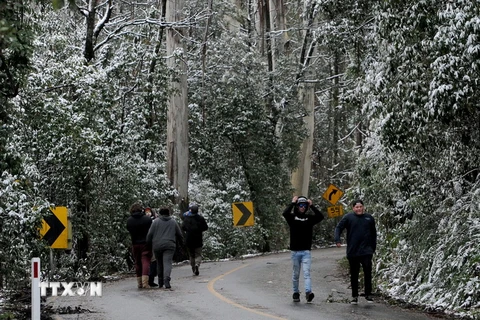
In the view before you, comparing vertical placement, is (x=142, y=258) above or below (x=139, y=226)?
below

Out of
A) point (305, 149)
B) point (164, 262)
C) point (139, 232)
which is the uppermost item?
point (305, 149)

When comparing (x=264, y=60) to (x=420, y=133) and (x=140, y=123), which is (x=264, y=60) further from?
(x=420, y=133)

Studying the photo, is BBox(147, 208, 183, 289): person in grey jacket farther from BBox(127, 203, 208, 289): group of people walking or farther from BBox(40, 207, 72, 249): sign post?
BBox(40, 207, 72, 249): sign post

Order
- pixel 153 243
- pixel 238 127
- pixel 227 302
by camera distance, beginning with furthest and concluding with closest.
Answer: pixel 238 127 < pixel 153 243 < pixel 227 302

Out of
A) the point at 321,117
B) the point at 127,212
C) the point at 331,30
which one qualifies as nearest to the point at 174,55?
the point at 127,212

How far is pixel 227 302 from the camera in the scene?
1445 centimetres

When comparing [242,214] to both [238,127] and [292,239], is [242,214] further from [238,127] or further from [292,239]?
[292,239]

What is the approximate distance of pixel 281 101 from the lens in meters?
40.8

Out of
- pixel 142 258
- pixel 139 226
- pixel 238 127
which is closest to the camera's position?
pixel 142 258

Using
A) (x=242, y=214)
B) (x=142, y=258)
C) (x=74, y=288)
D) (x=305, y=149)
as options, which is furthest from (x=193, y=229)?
(x=305, y=149)

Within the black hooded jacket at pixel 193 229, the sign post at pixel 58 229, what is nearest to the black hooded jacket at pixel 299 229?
the sign post at pixel 58 229

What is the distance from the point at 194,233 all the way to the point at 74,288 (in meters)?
3.68

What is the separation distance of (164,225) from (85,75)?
5.47m

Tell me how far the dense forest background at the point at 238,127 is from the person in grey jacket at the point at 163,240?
91.7 inches
